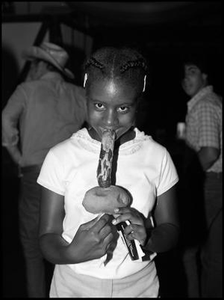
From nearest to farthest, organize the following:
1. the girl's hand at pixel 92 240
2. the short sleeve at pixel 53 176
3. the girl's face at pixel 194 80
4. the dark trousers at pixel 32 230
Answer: the girl's hand at pixel 92 240
the short sleeve at pixel 53 176
the dark trousers at pixel 32 230
the girl's face at pixel 194 80

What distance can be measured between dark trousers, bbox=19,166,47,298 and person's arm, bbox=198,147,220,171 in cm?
96

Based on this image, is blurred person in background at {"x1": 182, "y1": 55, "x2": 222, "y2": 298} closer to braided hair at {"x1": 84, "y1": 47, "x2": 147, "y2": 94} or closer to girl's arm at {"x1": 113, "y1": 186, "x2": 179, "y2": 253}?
girl's arm at {"x1": 113, "y1": 186, "x2": 179, "y2": 253}

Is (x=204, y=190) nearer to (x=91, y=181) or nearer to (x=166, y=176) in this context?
(x=166, y=176)

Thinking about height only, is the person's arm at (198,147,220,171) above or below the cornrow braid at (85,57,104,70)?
below

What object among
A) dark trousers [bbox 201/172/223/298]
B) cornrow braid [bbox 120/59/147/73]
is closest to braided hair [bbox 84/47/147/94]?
cornrow braid [bbox 120/59/147/73]

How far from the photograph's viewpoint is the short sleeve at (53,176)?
3.34 feet

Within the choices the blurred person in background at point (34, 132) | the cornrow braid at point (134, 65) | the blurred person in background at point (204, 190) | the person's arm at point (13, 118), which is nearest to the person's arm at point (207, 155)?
the blurred person in background at point (204, 190)

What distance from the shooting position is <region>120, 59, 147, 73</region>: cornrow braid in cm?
97

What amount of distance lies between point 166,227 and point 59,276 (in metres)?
0.31

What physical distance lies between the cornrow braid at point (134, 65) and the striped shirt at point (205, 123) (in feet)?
4.91

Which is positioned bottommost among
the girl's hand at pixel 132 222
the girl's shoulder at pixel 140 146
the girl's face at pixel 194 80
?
the girl's face at pixel 194 80

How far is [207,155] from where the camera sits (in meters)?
2.41

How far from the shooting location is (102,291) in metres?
1.02

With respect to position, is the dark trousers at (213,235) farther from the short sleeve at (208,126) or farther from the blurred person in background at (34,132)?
the blurred person in background at (34,132)
